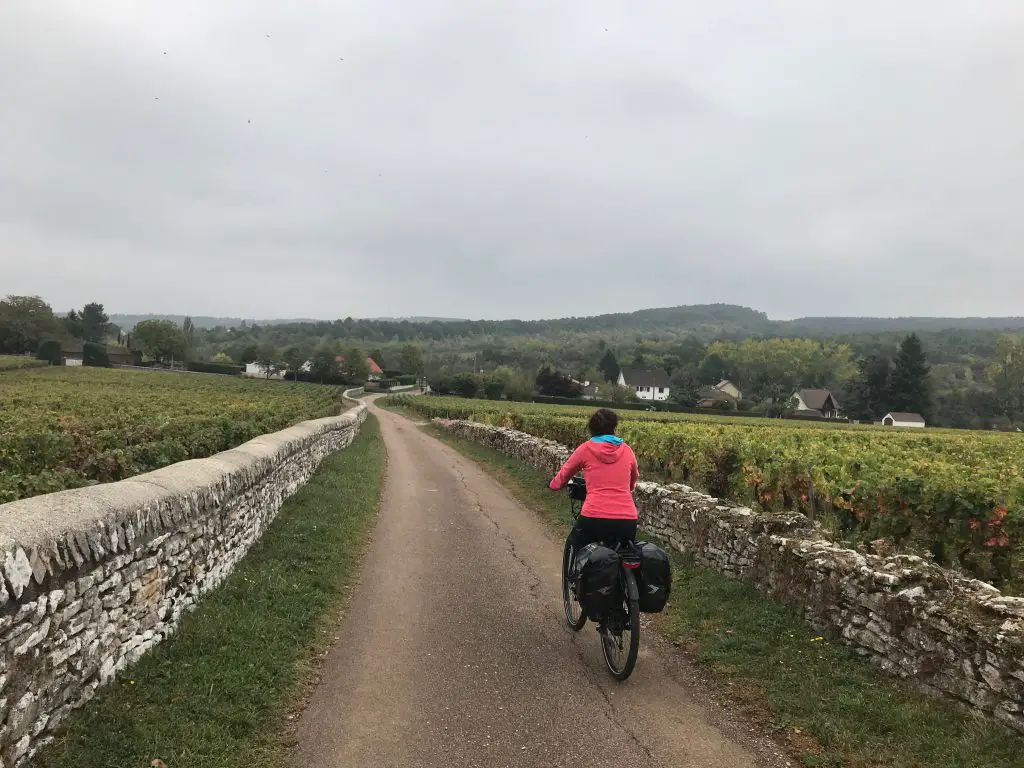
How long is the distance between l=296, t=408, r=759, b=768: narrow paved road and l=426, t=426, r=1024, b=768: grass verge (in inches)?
17.5

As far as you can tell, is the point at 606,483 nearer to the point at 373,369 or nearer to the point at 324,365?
the point at 324,365

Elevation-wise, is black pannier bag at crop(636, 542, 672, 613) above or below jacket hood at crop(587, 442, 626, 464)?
below

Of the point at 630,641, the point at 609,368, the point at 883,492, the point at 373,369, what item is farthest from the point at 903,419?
the point at 373,369

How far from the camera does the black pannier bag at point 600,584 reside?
4.96 m

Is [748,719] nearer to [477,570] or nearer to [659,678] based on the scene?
[659,678]

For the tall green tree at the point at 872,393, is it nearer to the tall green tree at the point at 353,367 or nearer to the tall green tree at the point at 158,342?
the tall green tree at the point at 353,367

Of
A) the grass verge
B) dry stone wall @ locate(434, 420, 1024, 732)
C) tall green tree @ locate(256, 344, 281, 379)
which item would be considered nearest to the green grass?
the grass verge

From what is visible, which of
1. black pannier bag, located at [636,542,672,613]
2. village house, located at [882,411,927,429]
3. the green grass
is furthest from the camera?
village house, located at [882,411,927,429]

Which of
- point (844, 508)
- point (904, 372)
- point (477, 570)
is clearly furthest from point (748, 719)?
point (904, 372)

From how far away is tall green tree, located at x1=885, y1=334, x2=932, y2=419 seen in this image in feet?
271

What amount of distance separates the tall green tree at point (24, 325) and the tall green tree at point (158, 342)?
1401cm

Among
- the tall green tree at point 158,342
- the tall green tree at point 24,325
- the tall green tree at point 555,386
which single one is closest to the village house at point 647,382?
the tall green tree at point 555,386

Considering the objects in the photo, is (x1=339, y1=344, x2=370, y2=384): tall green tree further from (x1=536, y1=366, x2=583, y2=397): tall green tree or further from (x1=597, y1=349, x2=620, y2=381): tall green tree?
(x1=597, y1=349, x2=620, y2=381): tall green tree

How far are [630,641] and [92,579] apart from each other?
3747 millimetres
